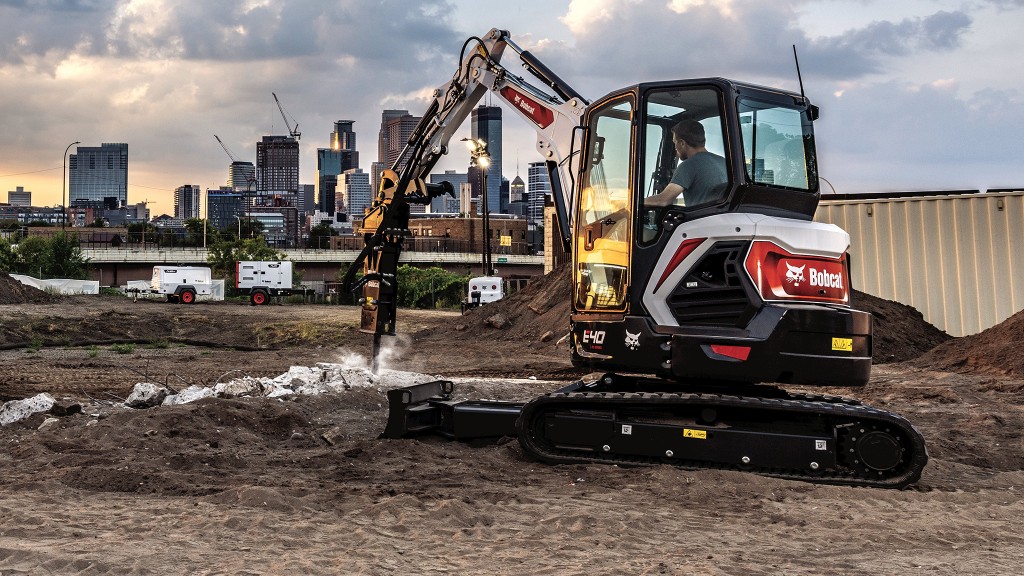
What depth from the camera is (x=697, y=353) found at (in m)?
7.91

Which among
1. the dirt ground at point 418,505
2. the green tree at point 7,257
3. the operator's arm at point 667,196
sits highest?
the green tree at point 7,257

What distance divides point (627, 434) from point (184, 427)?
195 inches

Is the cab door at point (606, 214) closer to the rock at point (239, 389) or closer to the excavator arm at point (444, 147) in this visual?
the excavator arm at point (444, 147)

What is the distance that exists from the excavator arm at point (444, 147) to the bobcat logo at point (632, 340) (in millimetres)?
4081

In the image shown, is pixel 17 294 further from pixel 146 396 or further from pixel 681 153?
pixel 681 153

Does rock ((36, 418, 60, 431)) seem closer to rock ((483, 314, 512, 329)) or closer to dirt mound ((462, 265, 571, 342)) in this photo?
dirt mound ((462, 265, 571, 342))

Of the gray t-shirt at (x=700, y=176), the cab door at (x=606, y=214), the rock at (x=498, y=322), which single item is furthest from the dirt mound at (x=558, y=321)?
the gray t-shirt at (x=700, y=176)

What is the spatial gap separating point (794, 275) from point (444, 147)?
7.23 m

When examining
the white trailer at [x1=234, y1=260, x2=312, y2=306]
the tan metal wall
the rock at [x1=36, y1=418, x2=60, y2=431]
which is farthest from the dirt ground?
the white trailer at [x1=234, y1=260, x2=312, y2=306]

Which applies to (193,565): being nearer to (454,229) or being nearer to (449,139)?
(449,139)

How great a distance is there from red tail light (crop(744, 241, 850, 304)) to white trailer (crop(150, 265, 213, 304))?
4894 cm

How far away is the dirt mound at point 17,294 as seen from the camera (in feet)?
137

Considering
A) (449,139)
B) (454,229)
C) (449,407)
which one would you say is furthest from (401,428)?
(454,229)

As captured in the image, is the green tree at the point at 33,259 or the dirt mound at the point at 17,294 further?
the green tree at the point at 33,259
